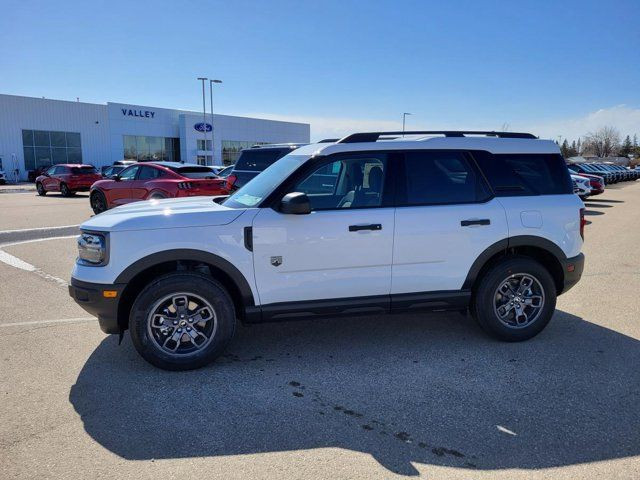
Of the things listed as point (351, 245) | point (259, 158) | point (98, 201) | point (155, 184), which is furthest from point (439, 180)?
point (98, 201)

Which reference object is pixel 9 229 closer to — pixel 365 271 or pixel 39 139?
pixel 365 271

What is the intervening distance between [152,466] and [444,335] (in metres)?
3.09

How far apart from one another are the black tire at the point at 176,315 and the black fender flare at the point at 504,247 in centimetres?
220

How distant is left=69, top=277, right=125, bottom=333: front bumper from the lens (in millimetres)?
3980

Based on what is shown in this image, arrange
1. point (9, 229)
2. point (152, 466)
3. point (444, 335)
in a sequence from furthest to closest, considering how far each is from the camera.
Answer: point (9, 229), point (444, 335), point (152, 466)

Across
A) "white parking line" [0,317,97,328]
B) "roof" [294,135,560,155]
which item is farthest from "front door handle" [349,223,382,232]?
"white parking line" [0,317,97,328]

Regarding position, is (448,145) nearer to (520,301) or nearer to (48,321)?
(520,301)

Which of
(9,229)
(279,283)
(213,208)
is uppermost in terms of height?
(213,208)

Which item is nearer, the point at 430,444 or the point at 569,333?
the point at 430,444

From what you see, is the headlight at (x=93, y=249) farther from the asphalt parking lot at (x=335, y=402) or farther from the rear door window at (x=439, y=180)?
the rear door window at (x=439, y=180)

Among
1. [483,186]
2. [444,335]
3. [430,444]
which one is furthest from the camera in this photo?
[444,335]

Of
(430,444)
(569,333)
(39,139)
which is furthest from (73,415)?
(39,139)

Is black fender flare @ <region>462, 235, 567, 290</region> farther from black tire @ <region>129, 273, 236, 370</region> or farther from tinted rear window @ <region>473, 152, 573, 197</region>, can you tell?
black tire @ <region>129, 273, 236, 370</region>

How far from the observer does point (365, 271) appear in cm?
432
